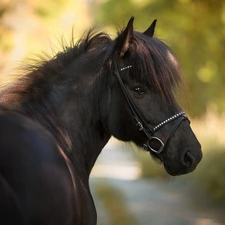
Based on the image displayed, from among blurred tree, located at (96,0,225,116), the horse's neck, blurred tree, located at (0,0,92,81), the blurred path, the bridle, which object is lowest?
the horse's neck

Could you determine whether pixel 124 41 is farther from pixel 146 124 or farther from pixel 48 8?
pixel 48 8

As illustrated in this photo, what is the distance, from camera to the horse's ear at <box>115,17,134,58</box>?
13.3ft

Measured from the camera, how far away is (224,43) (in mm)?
12766

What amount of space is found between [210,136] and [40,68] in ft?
33.5

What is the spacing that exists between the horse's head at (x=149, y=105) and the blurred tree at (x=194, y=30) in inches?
329

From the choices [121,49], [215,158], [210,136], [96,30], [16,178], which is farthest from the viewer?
[210,136]

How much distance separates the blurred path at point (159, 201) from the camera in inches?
382

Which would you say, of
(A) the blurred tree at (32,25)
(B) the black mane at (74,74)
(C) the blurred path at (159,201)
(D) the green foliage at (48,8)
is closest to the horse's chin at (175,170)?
(B) the black mane at (74,74)

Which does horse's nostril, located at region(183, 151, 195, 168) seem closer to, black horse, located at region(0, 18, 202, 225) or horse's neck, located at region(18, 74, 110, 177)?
black horse, located at region(0, 18, 202, 225)

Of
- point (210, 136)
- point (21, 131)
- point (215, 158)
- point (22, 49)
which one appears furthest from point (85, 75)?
point (22, 49)

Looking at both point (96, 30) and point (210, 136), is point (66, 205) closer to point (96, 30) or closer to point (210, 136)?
point (96, 30)

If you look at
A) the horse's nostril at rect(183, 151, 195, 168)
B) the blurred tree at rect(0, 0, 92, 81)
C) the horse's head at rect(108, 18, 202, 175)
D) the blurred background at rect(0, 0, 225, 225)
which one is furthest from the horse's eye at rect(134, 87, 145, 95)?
the blurred tree at rect(0, 0, 92, 81)

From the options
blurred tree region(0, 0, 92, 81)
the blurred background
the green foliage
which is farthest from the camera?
the green foliage

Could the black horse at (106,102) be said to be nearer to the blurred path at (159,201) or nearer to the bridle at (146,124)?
the bridle at (146,124)
